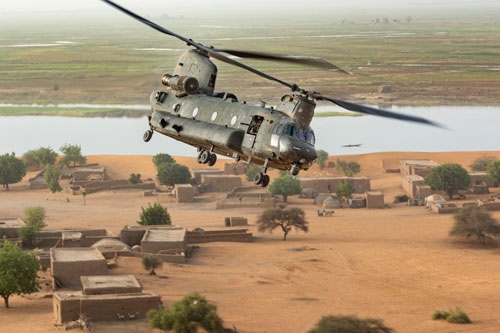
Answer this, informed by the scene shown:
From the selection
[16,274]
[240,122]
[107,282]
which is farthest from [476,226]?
[240,122]

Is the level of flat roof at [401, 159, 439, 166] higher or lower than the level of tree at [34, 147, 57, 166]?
lower

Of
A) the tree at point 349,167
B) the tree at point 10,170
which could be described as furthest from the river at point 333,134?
the tree at point 10,170

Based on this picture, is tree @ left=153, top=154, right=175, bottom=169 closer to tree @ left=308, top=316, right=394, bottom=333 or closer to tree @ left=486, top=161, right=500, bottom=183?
tree @ left=486, top=161, right=500, bottom=183

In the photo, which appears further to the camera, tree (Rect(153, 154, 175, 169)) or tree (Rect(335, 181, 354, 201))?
tree (Rect(153, 154, 175, 169))

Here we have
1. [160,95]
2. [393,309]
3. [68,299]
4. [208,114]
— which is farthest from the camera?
[393,309]

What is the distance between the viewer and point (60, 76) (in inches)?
5837

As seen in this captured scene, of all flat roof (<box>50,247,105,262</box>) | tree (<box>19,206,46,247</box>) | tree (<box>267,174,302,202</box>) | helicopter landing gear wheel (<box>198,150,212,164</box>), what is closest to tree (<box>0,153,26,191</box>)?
tree (<box>267,174,302,202</box>)

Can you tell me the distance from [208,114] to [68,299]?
16.9 m

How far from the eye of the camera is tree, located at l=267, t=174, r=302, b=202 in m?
82.3

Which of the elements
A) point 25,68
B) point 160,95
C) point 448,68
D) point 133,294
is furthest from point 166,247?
point 448,68

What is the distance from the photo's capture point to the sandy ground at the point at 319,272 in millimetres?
Result: 45688

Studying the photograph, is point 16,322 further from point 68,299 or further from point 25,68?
point 25,68

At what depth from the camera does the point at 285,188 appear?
82438 mm

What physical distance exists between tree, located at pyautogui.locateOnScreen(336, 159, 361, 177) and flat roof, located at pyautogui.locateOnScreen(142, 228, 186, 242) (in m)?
34.8
